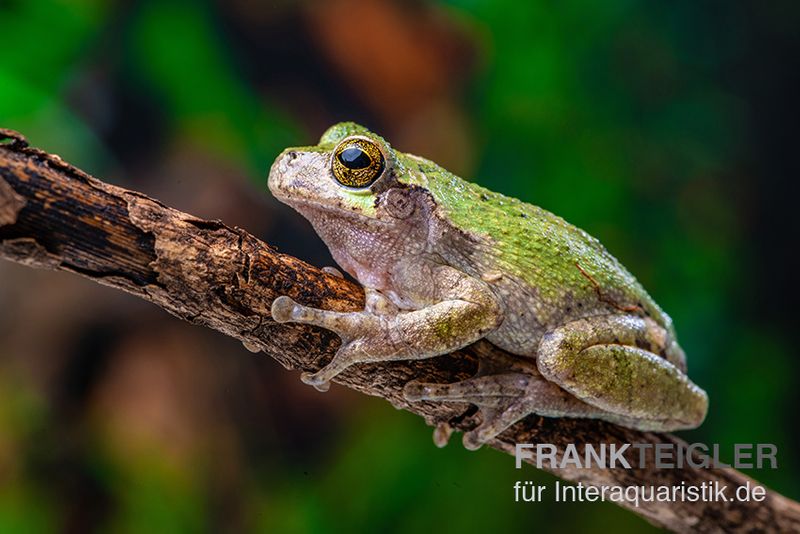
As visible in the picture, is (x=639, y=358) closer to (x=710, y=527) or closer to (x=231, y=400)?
(x=710, y=527)

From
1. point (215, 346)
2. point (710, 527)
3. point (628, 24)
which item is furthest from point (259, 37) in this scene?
point (710, 527)

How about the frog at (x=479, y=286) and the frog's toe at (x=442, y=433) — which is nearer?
the frog at (x=479, y=286)

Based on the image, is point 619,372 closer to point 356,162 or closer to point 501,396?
point 501,396

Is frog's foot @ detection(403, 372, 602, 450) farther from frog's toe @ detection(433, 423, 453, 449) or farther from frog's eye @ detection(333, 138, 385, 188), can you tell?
frog's eye @ detection(333, 138, 385, 188)

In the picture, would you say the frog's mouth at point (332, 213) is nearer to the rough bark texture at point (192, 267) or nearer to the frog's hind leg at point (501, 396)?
the rough bark texture at point (192, 267)

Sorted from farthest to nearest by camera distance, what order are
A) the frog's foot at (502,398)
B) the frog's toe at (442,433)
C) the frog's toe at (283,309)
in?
the frog's toe at (442,433), the frog's foot at (502,398), the frog's toe at (283,309)

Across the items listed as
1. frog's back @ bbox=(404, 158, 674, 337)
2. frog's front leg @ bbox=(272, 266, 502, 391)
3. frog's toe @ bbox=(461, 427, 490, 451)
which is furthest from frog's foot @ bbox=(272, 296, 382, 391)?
frog's toe @ bbox=(461, 427, 490, 451)

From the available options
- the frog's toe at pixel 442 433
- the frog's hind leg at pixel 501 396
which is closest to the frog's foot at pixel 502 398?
the frog's hind leg at pixel 501 396

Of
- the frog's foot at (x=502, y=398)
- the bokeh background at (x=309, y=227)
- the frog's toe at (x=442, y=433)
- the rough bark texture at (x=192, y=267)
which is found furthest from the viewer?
the bokeh background at (x=309, y=227)
